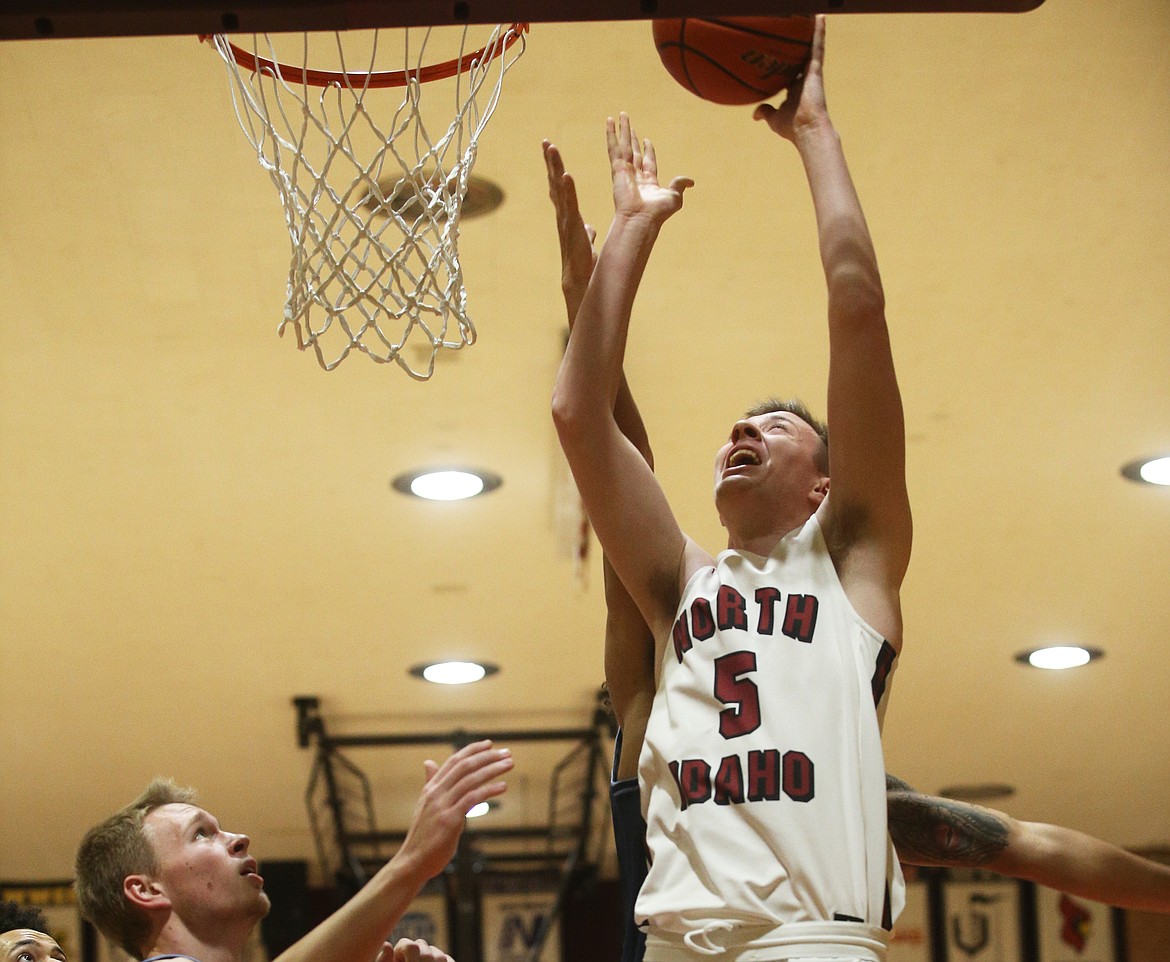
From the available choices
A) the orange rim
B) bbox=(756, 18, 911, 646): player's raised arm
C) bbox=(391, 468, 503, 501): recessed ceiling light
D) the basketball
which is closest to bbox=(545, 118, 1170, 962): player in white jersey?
the basketball

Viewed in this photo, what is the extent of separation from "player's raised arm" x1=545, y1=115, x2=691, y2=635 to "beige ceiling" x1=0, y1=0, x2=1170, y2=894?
53.2 inches

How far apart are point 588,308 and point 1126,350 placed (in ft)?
9.59

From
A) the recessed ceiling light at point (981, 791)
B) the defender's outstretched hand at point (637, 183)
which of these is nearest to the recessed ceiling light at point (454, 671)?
the recessed ceiling light at point (981, 791)

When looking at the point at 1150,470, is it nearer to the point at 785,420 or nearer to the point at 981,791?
the point at 785,420

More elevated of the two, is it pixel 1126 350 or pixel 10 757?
pixel 1126 350

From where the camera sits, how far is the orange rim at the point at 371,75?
9.84 feet

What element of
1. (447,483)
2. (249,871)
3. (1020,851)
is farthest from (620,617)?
(447,483)

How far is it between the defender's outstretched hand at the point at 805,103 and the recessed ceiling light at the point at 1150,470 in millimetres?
3371

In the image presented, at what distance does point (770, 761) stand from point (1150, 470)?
12.5 ft

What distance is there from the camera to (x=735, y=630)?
77.2 inches

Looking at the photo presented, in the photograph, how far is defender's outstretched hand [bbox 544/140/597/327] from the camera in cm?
238

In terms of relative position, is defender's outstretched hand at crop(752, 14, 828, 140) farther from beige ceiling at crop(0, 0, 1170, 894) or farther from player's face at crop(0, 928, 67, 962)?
player's face at crop(0, 928, 67, 962)

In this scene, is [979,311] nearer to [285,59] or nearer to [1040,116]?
[1040,116]

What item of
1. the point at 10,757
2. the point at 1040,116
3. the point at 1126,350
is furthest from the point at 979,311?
the point at 10,757
